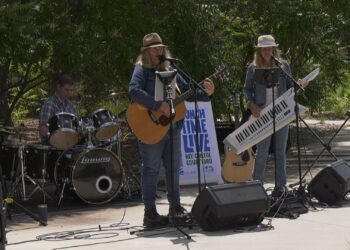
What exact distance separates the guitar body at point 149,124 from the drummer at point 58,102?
1982mm

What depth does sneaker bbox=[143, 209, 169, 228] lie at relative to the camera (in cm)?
704

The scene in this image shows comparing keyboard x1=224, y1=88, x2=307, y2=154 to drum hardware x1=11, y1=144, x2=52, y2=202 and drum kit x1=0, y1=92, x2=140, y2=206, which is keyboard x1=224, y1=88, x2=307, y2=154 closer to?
drum kit x1=0, y1=92, x2=140, y2=206

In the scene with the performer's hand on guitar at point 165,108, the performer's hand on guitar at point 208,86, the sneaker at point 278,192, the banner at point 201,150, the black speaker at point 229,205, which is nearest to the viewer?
the black speaker at point 229,205

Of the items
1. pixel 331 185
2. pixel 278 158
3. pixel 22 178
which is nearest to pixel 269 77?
pixel 278 158

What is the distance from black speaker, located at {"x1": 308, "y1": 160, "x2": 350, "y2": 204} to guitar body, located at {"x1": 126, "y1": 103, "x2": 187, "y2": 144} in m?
2.03

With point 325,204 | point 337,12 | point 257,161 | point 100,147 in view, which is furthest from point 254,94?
point 337,12

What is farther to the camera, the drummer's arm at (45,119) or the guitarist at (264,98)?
the drummer's arm at (45,119)

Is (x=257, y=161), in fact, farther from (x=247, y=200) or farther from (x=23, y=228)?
(x=23, y=228)

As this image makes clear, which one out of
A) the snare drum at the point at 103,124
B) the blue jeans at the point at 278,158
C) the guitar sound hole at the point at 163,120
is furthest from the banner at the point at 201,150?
the guitar sound hole at the point at 163,120

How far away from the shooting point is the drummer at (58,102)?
28.8 feet

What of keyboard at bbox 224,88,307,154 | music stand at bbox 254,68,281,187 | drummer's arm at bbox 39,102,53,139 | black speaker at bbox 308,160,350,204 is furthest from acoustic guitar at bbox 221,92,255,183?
drummer's arm at bbox 39,102,53,139

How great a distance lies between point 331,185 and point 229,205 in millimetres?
1917

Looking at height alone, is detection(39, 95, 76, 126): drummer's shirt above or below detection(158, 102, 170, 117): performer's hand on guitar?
above

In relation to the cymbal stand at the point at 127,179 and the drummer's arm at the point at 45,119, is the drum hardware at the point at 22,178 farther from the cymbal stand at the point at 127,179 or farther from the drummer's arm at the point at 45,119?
the cymbal stand at the point at 127,179
